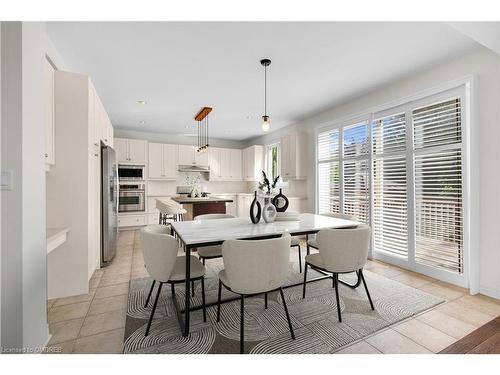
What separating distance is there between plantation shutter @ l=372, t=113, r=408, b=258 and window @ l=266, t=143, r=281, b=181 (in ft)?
9.82

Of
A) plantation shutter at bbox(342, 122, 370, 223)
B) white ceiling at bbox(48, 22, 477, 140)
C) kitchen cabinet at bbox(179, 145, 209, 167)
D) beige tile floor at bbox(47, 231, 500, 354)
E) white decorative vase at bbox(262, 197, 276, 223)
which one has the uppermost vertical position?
white ceiling at bbox(48, 22, 477, 140)

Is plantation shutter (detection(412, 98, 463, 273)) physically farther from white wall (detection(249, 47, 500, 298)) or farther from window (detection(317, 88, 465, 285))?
white wall (detection(249, 47, 500, 298))

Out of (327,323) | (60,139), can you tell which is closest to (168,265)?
(327,323)

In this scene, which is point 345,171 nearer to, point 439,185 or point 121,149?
point 439,185

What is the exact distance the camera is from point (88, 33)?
2172 millimetres

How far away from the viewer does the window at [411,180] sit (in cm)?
271

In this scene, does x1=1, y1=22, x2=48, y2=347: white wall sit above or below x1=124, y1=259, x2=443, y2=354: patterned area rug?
above

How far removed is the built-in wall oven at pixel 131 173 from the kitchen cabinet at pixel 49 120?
358 centimetres

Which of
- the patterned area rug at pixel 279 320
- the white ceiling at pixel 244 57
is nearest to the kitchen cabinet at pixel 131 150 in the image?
the white ceiling at pixel 244 57

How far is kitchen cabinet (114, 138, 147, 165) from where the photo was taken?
5.83 meters

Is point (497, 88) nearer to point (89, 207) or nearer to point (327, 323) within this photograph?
point (327, 323)

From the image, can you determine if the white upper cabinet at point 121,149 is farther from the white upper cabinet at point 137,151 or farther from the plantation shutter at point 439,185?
the plantation shutter at point 439,185

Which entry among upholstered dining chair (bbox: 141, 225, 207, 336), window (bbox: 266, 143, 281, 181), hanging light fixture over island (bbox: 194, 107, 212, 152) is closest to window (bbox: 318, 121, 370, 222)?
window (bbox: 266, 143, 281, 181)
